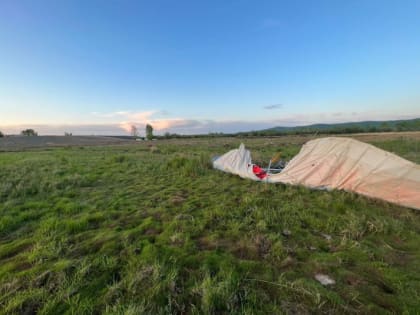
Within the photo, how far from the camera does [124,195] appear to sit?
18.7 ft

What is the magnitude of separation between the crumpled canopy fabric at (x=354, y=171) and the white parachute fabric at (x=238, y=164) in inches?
2.2

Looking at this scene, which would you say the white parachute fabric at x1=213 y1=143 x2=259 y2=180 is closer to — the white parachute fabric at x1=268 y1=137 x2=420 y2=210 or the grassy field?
the white parachute fabric at x1=268 y1=137 x2=420 y2=210

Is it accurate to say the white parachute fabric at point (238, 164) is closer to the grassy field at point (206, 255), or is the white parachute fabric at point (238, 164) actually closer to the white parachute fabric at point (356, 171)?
the white parachute fabric at point (356, 171)

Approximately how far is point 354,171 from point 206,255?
526 cm

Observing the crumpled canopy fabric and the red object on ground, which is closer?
the crumpled canopy fabric

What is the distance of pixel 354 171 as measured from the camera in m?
5.55

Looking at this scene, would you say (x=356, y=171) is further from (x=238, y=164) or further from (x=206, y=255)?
(x=206, y=255)

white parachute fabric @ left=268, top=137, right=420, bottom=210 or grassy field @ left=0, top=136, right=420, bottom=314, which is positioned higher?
white parachute fabric @ left=268, top=137, right=420, bottom=210

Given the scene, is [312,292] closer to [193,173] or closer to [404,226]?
[404,226]

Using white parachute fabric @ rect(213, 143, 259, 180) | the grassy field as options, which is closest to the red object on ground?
white parachute fabric @ rect(213, 143, 259, 180)

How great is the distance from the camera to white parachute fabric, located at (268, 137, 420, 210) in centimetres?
463

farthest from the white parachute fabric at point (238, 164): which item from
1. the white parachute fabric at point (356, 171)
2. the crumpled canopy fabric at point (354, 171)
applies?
the white parachute fabric at point (356, 171)

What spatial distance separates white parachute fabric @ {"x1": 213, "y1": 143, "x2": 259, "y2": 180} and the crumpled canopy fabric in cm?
6

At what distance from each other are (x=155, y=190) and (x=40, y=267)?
380cm
